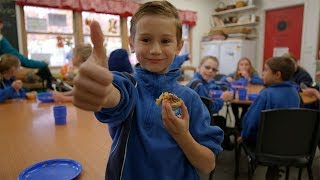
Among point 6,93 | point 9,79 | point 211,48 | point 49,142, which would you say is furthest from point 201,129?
point 211,48

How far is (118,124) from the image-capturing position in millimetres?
705

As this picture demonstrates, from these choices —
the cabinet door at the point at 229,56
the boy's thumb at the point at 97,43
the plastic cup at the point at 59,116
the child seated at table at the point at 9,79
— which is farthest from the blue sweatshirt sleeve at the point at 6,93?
the cabinet door at the point at 229,56

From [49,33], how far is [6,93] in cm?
327

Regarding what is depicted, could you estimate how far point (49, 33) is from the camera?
17.6 feet

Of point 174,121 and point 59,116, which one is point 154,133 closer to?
point 174,121

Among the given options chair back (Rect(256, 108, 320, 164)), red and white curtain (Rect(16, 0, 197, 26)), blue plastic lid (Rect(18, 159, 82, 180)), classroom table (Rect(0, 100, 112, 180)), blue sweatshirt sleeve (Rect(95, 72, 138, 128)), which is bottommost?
chair back (Rect(256, 108, 320, 164))

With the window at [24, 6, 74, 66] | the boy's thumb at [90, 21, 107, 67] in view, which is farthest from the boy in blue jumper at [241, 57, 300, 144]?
the window at [24, 6, 74, 66]

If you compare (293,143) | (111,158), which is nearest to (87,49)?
(111,158)

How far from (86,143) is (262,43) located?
20.9 ft

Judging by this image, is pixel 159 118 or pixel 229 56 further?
pixel 229 56

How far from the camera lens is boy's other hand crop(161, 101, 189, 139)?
655 mm

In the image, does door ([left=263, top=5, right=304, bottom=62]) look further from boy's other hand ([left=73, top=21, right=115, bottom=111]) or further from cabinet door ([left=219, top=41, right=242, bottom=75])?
boy's other hand ([left=73, top=21, right=115, bottom=111])

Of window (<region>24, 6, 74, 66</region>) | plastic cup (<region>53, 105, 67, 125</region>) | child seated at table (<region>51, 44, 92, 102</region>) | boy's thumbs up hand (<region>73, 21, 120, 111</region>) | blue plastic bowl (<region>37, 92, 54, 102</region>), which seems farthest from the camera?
window (<region>24, 6, 74, 66</region>)

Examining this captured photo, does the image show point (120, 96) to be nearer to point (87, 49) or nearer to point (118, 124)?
point (118, 124)
